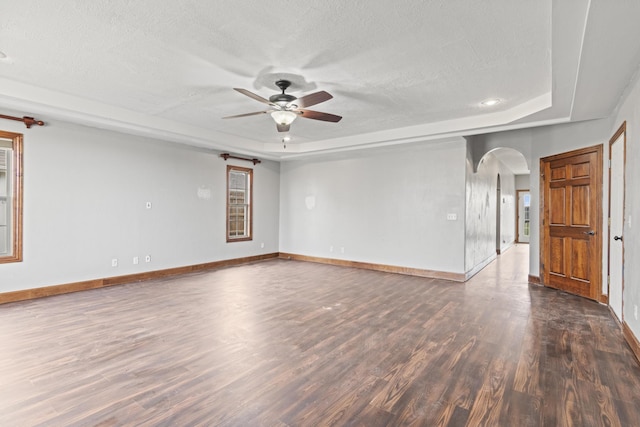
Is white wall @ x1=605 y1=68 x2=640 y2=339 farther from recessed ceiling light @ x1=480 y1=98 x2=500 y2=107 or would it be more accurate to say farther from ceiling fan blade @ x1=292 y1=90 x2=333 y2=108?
ceiling fan blade @ x1=292 y1=90 x2=333 y2=108

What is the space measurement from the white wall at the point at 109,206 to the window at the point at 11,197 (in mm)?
86

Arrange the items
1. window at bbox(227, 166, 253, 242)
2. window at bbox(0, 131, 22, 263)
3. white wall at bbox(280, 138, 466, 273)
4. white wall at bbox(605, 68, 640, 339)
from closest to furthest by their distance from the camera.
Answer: white wall at bbox(605, 68, 640, 339)
window at bbox(0, 131, 22, 263)
white wall at bbox(280, 138, 466, 273)
window at bbox(227, 166, 253, 242)

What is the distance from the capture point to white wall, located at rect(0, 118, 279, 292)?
470cm

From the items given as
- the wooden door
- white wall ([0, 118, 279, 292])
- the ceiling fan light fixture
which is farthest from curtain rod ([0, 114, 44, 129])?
the wooden door

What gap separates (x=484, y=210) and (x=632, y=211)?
177 inches

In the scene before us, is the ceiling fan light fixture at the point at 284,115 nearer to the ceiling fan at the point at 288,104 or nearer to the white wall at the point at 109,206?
the ceiling fan at the point at 288,104

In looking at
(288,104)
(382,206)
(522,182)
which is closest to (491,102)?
(288,104)

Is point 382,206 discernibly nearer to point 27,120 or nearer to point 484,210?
point 484,210

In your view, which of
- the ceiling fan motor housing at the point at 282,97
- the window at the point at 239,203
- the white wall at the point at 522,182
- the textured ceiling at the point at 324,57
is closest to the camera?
the textured ceiling at the point at 324,57

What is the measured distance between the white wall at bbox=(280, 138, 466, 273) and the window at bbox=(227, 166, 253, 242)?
1.03 metres

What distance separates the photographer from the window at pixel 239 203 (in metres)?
7.46

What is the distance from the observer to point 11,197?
4512 mm

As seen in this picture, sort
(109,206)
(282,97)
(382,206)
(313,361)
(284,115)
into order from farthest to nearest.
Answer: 1. (382,206)
2. (109,206)
3. (284,115)
4. (282,97)
5. (313,361)

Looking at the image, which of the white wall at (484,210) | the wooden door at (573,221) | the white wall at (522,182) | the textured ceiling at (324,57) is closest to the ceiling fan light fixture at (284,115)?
the textured ceiling at (324,57)
